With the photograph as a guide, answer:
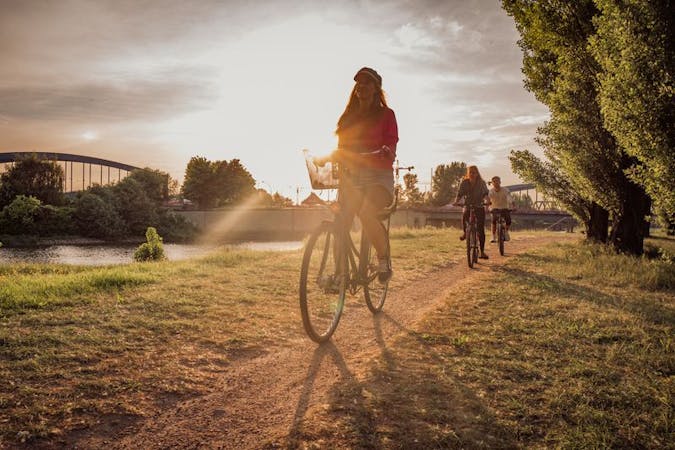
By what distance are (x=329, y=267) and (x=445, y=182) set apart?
10979 centimetres

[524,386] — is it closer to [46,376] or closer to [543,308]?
[543,308]

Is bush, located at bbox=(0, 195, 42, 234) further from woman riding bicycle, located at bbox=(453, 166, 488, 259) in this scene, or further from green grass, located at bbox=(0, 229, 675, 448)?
woman riding bicycle, located at bbox=(453, 166, 488, 259)

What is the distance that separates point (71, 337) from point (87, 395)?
1.40 meters

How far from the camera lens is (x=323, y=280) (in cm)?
477

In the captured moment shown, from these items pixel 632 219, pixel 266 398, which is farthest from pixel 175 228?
pixel 266 398

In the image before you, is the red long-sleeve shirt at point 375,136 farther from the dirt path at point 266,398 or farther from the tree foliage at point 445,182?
the tree foliage at point 445,182

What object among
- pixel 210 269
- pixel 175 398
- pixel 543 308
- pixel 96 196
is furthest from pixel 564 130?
pixel 96 196

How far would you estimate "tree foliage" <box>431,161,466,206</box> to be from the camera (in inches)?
4323

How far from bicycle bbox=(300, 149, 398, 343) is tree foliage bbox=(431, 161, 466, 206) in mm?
107616

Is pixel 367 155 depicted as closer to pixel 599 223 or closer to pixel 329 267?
pixel 329 267

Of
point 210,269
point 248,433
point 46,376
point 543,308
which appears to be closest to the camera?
point 248,433

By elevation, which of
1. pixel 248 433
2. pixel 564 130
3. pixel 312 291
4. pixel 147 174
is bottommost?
pixel 248 433

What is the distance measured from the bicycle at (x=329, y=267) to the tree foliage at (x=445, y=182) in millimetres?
107616

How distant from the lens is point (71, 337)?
4.43 m
